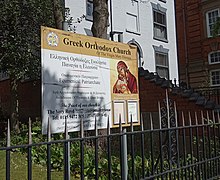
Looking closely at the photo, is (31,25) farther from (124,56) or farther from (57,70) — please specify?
(57,70)

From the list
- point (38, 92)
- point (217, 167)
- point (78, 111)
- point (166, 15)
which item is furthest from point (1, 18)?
point (166, 15)

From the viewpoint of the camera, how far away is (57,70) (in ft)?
14.4

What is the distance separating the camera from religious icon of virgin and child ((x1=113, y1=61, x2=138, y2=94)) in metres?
5.41

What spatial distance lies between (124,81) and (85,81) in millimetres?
977

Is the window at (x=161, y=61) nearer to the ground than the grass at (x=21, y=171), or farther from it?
farther from it

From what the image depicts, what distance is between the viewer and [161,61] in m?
18.3

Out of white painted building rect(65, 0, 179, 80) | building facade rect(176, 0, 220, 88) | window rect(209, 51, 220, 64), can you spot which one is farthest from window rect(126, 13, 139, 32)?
window rect(209, 51, 220, 64)

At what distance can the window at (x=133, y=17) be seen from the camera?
16.2 metres

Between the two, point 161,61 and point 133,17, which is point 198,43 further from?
point 133,17

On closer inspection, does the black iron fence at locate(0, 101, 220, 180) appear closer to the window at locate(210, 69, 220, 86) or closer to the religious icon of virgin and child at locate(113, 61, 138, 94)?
the religious icon of virgin and child at locate(113, 61, 138, 94)

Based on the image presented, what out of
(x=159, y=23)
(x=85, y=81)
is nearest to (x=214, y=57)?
(x=159, y=23)

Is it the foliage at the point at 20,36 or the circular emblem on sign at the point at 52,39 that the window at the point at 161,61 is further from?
the circular emblem on sign at the point at 52,39

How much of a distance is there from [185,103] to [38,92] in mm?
6501

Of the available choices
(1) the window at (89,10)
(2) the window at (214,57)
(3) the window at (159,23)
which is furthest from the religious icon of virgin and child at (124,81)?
(2) the window at (214,57)
